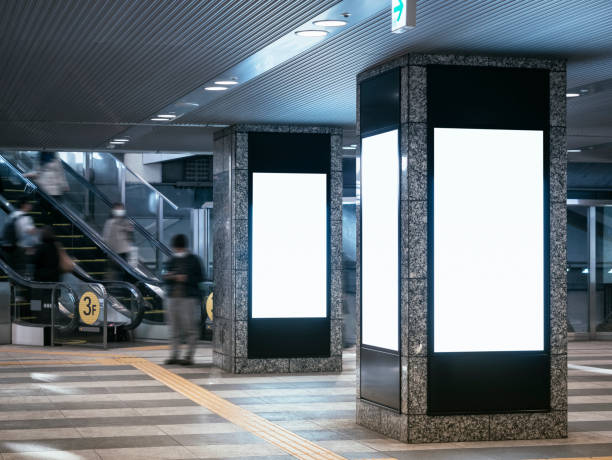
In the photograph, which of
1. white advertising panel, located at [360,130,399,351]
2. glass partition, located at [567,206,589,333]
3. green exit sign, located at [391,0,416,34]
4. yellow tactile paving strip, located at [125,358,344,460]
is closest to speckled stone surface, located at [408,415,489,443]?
white advertising panel, located at [360,130,399,351]

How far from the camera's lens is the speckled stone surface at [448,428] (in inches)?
325

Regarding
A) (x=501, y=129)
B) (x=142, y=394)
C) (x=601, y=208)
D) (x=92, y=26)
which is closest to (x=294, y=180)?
(x=142, y=394)

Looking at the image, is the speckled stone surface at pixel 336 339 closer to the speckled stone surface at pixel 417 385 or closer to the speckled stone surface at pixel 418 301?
the speckled stone surface at pixel 418 301

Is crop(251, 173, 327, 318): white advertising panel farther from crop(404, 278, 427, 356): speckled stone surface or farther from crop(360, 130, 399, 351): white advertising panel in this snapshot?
crop(404, 278, 427, 356): speckled stone surface

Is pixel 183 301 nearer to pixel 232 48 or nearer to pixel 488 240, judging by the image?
pixel 232 48

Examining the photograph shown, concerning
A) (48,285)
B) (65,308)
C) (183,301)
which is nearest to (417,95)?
(183,301)

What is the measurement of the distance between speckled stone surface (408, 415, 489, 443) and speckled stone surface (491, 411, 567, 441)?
11 centimetres

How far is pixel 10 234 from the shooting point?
1906 cm

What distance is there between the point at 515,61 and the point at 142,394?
560 centimetres

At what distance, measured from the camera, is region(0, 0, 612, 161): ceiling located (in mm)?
6930

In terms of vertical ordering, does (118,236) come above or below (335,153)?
below

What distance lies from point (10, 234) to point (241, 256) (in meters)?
7.56

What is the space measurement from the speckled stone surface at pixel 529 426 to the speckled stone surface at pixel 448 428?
11cm

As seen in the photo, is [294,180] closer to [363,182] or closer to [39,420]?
[363,182]
